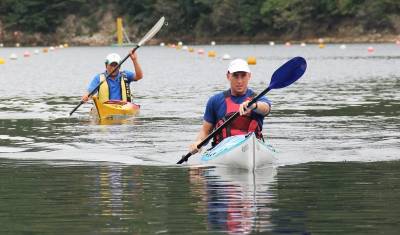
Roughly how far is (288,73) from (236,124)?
1195mm

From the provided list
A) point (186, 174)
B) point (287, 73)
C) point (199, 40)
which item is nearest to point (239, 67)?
point (287, 73)

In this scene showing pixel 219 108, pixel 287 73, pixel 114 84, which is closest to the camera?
pixel 219 108

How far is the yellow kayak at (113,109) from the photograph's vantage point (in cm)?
2728

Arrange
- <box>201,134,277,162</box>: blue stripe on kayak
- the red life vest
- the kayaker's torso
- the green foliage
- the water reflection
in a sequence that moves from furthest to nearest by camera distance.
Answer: the green foliage, the kayaker's torso, the red life vest, <box>201,134,277,162</box>: blue stripe on kayak, the water reflection

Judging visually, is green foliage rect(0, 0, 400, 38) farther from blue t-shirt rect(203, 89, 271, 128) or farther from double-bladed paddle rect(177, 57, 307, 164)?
blue t-shirt rect(203, 89, 271, 128)

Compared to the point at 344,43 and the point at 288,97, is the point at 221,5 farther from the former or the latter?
the point at 288,97

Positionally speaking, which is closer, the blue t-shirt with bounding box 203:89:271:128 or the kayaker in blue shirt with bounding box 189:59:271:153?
the kayaker in blue shirt with bounding box 189:59:271:153

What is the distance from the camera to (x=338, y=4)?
392ft

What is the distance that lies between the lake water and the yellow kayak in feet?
1.20

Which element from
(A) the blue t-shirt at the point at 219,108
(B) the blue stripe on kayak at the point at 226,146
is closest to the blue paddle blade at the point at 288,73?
(A) the blue t-shirt at the point at 219,108

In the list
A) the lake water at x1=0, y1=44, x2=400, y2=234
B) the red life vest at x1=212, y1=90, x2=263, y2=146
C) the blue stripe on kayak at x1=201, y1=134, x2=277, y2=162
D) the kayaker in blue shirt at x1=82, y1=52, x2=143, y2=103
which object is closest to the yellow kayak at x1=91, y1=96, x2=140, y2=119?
the kayaker in blue shirt at x1=82, y1=52, x2=143, y2=103

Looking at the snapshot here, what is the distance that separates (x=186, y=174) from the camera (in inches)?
643

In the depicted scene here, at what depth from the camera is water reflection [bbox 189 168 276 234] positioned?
37.8ft

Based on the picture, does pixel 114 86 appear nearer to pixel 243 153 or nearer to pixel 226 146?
pixel 226 146
